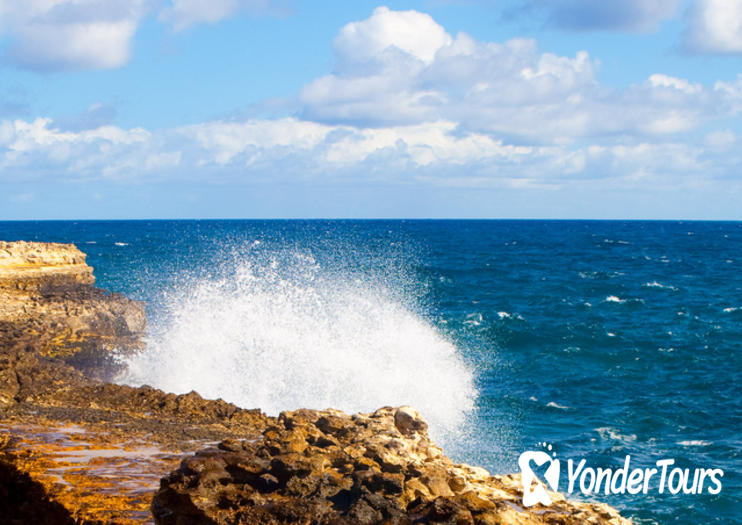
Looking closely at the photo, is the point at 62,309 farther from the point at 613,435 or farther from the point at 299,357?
the point at 613,435

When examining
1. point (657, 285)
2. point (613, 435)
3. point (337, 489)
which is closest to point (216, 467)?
point (337, 489)

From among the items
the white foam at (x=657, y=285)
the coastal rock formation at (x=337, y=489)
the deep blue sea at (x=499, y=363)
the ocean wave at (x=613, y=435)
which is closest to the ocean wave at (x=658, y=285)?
the white foam at (x=657, y=285)

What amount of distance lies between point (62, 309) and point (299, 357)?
7410 mm

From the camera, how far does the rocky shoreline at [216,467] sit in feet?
22.7

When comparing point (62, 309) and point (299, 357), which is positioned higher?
point (62, 309)

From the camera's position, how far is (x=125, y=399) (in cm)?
1275

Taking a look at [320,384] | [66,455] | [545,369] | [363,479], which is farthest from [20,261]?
[363,479]

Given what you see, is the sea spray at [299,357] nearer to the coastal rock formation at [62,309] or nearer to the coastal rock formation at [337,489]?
the coastal rock formation at [62,309]

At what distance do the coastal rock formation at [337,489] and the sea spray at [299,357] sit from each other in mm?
10355

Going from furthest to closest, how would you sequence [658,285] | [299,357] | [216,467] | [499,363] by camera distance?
1. [658,285]
2. [499,363]
3. [299,357]
4. [216,467]

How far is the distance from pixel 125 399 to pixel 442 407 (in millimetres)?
10808

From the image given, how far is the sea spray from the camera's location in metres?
19.8

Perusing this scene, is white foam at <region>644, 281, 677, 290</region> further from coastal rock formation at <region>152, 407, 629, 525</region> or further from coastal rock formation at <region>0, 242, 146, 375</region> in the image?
coastal rock formation at <region>152, 407, 629, 525</region>

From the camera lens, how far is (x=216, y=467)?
7590 mm
